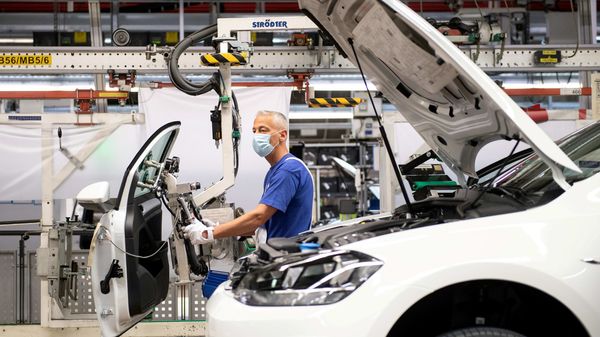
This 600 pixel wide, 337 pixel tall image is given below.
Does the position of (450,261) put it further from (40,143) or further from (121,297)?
(40,143)

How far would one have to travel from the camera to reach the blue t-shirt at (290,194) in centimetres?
409

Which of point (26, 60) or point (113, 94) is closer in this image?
point (26, 60)

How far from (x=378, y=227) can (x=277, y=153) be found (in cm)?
128

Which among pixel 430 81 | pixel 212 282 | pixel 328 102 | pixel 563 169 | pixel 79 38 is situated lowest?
pixel 212 282

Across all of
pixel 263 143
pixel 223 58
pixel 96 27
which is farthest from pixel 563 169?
pixel 96 27

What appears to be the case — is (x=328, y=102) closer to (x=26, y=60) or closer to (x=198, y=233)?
(x=26, y=60)

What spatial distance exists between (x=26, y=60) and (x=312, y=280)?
5.17 m

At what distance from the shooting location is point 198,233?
14.4 feet

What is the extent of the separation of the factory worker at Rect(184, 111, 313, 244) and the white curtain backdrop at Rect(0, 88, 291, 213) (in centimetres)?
301

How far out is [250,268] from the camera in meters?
3.07

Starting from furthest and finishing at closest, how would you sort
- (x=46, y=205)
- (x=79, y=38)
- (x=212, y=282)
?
1. (x=79, y=38)
2. (x=46, y=205)
3. (x=212, y=282)

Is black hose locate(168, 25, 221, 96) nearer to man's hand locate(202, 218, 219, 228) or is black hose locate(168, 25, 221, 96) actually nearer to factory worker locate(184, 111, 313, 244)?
man's hand locate(202, 218, 219, 228)

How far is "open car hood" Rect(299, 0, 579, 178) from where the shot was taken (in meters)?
2.78

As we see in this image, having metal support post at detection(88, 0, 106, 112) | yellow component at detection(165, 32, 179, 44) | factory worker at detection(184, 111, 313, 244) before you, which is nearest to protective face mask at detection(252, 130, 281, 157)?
factory worker at detection(184, 111, 313, 244)
